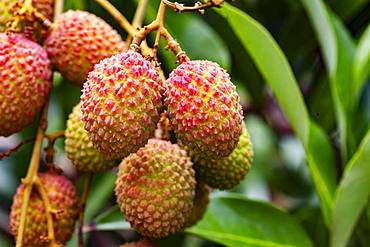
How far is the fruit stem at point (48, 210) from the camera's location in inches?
36.5

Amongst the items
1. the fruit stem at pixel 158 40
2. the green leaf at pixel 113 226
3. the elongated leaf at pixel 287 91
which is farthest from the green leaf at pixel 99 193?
the fruit stem at pixel 158 40

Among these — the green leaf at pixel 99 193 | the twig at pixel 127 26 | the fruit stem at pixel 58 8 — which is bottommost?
the green leaf at pixel 99 193

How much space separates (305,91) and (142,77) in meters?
0.95

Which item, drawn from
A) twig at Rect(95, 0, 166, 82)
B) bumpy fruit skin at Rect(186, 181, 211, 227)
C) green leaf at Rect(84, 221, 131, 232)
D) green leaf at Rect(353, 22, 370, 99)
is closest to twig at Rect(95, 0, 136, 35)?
twig at Rect(95, 0, 166, 82)

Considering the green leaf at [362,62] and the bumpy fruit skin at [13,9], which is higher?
the bumpy fruit skin at [13,9]

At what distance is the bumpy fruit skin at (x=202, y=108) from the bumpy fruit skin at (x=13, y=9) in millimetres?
327

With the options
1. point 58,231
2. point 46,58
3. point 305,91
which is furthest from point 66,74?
point 305,91

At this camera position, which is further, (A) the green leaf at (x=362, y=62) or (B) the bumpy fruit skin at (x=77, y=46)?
(A) the green leaf at (x=362, y=62)

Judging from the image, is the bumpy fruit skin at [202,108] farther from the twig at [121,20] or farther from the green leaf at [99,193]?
the green leaf at [99,193]

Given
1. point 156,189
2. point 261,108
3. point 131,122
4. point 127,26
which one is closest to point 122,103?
point 131,122

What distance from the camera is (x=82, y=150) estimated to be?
3.23 feet

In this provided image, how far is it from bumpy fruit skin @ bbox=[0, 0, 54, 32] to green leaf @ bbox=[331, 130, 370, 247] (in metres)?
0.50

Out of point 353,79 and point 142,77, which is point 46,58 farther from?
point 353,79

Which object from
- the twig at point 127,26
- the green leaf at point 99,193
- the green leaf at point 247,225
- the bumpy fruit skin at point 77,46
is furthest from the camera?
the green leaf at point 99,193
